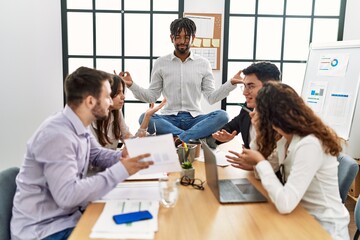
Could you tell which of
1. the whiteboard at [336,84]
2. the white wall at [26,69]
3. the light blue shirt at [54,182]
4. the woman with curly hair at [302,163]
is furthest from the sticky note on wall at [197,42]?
the light blue shirt at [54,182]

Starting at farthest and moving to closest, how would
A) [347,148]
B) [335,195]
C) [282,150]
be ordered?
1. [347,148]
2. [282,150]
3. [335,195]

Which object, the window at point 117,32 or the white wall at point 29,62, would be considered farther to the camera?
the window at point 117,32

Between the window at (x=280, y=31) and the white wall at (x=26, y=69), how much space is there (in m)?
2.03

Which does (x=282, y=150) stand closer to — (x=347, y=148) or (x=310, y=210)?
(x=310, y=210)

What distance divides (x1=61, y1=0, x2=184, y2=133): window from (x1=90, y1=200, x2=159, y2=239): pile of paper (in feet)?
10.3

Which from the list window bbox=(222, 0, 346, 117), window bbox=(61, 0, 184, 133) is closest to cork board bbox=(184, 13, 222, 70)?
window bbox=(222, 0, 346, 117)

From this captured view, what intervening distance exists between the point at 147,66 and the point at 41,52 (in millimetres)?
1231

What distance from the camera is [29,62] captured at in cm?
408

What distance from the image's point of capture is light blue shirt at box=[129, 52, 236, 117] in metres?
3.49

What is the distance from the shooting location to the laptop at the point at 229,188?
1.49m

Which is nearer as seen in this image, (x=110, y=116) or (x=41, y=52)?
(x=110, y=116)

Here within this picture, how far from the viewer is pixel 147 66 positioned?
4.37 metres

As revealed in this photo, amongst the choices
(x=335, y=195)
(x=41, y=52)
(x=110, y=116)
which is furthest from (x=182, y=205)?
(x=41, y=52)

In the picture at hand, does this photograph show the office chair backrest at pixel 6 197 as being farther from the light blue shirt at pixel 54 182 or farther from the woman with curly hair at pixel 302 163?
Answer: the woman with curly hair at pixel 302 163
